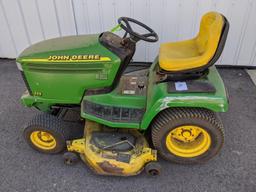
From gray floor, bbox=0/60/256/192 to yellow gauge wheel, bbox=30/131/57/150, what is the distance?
72 mm

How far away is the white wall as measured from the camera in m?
2.34

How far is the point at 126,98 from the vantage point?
5.05 ft

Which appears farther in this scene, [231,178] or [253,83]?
[253,83]

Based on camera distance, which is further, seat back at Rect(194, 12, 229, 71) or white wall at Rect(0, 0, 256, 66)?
white wall at Rect(0, 0, 256, 66)

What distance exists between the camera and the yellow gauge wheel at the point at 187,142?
1522 mm

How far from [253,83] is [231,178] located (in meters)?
1.20

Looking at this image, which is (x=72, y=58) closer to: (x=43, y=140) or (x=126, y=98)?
(x=126, y=98)

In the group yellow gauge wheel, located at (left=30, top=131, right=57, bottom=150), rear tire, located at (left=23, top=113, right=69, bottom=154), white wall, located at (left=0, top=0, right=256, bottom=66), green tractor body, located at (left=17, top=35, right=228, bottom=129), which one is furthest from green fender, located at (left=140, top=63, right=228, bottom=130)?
white wall, located at (left=0, top=0, right=256, bottom=66)

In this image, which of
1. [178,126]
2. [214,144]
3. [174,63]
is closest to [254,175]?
[214,144]

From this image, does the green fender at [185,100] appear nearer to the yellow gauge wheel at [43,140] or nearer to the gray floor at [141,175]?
the gray floor at [141,175]

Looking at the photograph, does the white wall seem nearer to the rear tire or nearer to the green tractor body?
the green tractor body

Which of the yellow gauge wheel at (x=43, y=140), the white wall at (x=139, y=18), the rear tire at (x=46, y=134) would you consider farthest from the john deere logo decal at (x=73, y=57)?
the white wall at (x=139, y=18)

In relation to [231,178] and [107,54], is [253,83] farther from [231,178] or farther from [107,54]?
[107,54]

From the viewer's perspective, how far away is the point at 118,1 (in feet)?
7.80
